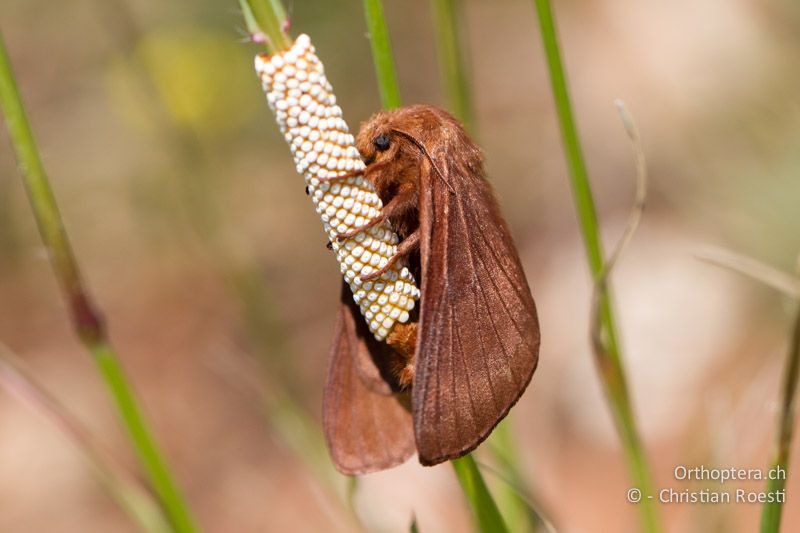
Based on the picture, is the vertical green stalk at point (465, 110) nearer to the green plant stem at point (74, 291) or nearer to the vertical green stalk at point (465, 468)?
the vertical green stalk at point (465, 468)

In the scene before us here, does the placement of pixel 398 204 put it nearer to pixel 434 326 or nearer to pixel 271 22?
pixel 434 326

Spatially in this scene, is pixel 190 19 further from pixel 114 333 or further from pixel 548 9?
pixel 548 9

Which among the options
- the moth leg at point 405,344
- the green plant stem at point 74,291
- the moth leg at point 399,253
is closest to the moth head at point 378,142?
the moth leg at point 399,253

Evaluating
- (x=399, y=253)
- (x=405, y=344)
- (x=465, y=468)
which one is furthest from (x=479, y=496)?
(x=399, y=253)

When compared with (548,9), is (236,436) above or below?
below

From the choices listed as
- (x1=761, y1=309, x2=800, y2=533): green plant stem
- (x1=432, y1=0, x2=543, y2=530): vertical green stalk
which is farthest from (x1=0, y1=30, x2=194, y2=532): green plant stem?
(x1=761, y1=309, x2=800, y2=533): green plant stem

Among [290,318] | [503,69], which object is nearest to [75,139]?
[290,318]

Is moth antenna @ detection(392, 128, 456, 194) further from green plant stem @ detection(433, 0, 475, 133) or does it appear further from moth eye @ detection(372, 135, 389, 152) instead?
green plant stem @ detection(433, 0, 475, 133)
